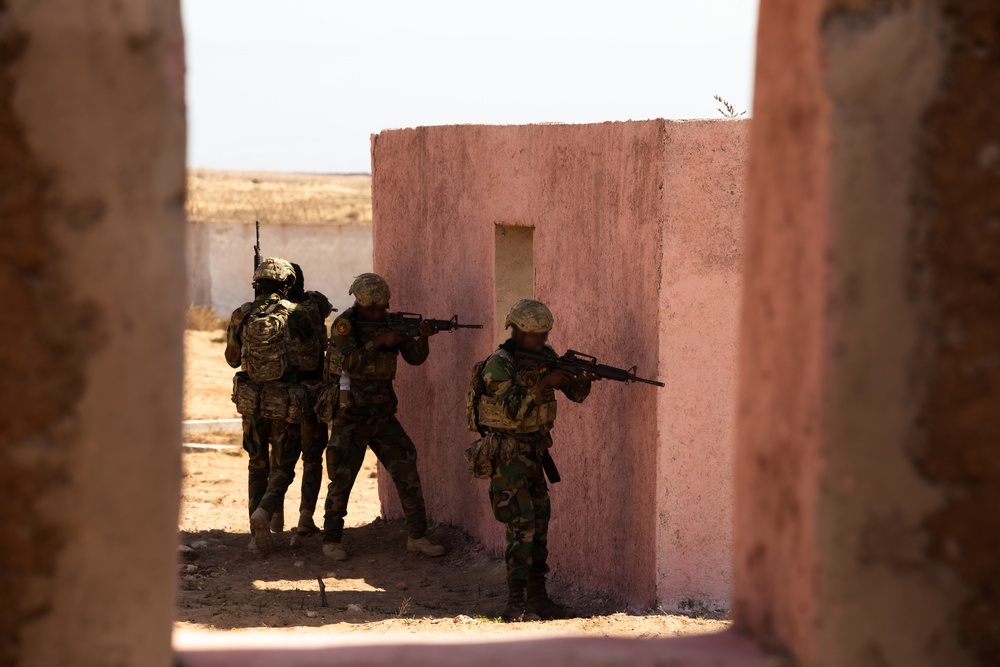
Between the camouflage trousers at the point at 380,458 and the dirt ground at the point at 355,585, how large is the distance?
322 mm

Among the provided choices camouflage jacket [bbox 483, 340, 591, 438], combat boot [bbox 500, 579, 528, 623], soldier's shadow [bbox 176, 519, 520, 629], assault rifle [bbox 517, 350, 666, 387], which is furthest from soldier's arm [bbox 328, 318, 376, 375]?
combat boot [bbox 500, 579, 528, 623]

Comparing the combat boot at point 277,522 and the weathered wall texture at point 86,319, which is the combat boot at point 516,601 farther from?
the weathered wall texture at point 86,319

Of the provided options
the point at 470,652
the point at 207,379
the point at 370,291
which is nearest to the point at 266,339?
the point at 370,291

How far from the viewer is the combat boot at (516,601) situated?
6.75 metres

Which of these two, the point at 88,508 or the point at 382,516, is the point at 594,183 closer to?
the point at 382,516

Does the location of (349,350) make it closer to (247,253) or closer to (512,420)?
(512,420)

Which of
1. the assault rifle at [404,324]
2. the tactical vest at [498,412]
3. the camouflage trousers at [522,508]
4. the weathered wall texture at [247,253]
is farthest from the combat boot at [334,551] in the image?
the weathered wall texture at [247,253]

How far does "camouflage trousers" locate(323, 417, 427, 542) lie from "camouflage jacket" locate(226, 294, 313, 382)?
2.24 feet

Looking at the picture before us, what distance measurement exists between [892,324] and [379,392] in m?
6.46

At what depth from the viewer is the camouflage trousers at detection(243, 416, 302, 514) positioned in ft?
29.2

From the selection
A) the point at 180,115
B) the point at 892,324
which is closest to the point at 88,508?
the point at 180,115

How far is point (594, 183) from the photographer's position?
7008mm

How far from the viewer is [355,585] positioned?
8.03 m

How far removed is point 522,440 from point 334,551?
7.97 ft
